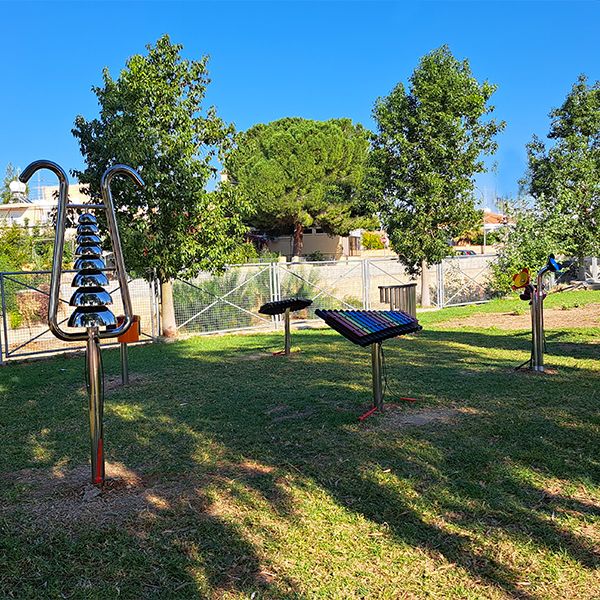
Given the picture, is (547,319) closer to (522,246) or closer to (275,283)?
(275,283)

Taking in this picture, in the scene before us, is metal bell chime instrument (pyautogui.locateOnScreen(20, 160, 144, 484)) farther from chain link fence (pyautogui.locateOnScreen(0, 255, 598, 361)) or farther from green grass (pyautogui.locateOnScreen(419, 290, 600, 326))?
green grass (pyautogui.locateOnScreen(419, 290, 600, 326))

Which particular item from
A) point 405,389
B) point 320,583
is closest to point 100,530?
point 320,583

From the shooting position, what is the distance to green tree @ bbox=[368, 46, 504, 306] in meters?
18.1

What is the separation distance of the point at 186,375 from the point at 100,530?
5219 millimetres

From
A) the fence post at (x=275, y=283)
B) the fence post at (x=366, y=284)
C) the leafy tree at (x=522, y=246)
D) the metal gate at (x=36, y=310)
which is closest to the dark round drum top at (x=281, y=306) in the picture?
the metal gate at (x=36, y=310)

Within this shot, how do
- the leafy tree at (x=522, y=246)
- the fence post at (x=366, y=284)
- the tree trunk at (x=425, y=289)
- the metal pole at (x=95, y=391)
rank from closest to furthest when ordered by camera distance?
the metal pole at (x=95, y=391)
the fence post at (x=366, y=284)
the tree trunk at (x=425, y=289)
the leafy tree at (x=522, y=246)

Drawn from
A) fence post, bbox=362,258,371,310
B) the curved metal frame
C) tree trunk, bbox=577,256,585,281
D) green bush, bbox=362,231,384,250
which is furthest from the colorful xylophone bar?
green bush, bbox=362,231,384,250

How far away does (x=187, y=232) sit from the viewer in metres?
13.0

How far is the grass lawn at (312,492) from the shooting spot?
300 cm

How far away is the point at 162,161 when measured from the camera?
41.3 feet

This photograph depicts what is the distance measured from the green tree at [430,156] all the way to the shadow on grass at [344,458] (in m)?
10.6

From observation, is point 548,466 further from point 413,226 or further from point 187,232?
point 413,226

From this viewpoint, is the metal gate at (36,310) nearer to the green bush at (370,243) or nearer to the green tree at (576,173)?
the green tree at (576,173)

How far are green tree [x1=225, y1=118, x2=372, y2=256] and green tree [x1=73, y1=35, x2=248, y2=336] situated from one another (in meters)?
16.0
